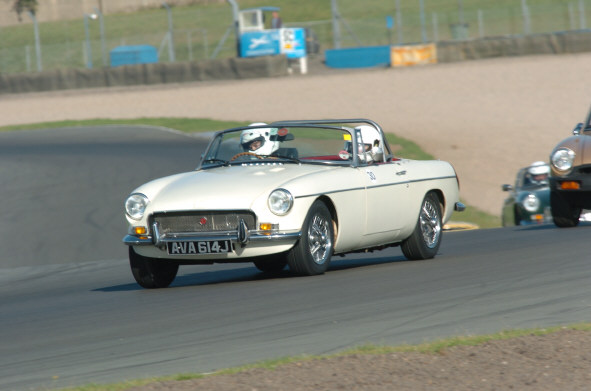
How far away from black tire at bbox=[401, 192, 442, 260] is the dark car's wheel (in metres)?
2.93

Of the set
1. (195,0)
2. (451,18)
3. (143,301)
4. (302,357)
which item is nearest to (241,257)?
(143,301)

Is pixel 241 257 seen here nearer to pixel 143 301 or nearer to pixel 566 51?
pixel 143 301

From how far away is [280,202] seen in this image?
782 centimetres

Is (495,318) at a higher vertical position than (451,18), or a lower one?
lower

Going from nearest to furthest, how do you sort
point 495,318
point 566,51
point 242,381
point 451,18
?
1. point 242,381
2. point 495,318
3. point 566,51
4. point 451,18

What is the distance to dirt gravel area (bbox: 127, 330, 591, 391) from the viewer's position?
4418mm

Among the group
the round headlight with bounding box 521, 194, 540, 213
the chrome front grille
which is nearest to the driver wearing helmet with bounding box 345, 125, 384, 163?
the chrome front grille

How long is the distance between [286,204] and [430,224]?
2.33m

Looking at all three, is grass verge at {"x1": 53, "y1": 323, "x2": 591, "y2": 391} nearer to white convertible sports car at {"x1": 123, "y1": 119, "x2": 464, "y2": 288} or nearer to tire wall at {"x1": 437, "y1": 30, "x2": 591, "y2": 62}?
white convertible sports car at {"x1": 123, "y1": 119, "x2": 464, "y2": 288}

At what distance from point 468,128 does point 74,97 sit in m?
16.9

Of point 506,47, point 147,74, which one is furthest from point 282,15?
point 506,47

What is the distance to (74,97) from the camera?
3716cm

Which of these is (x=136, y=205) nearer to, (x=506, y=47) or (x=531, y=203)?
(x=531, y=203)

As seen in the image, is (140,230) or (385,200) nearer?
(140,230)
